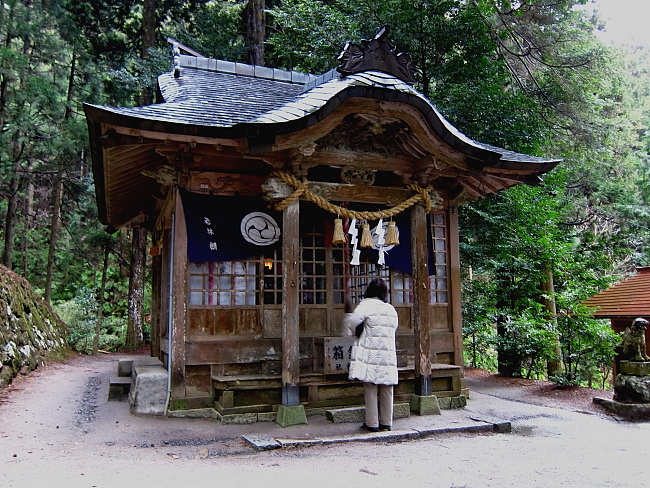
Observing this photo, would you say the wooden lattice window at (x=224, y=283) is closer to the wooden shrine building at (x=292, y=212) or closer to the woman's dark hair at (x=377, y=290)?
the wooden shrine building at (x=292, y=212)

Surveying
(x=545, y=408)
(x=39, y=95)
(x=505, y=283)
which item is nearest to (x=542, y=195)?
(x=505, y=283)

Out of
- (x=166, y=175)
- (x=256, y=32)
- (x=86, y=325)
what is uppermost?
(x=256, y=32)

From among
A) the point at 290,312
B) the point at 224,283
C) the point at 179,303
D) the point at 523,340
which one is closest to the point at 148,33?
the point at 224,283

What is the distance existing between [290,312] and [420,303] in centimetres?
215

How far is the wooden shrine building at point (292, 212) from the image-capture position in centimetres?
715

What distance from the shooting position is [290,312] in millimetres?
7238

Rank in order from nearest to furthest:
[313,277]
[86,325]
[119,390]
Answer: [313,277]
[119,390]
[86,325]

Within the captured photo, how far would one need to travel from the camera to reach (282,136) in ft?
22.8

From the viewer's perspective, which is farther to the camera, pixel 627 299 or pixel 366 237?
pixel 627 299

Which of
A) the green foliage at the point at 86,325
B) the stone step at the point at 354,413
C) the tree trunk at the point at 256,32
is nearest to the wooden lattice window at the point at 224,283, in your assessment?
the stone step at the point at 354,413

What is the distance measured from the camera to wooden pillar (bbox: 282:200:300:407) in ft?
23.4

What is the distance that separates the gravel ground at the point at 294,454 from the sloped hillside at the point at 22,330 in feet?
7.85

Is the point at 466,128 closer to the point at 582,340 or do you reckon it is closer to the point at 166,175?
the point at 582,340

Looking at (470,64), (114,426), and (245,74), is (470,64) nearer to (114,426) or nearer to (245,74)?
(245,74)
